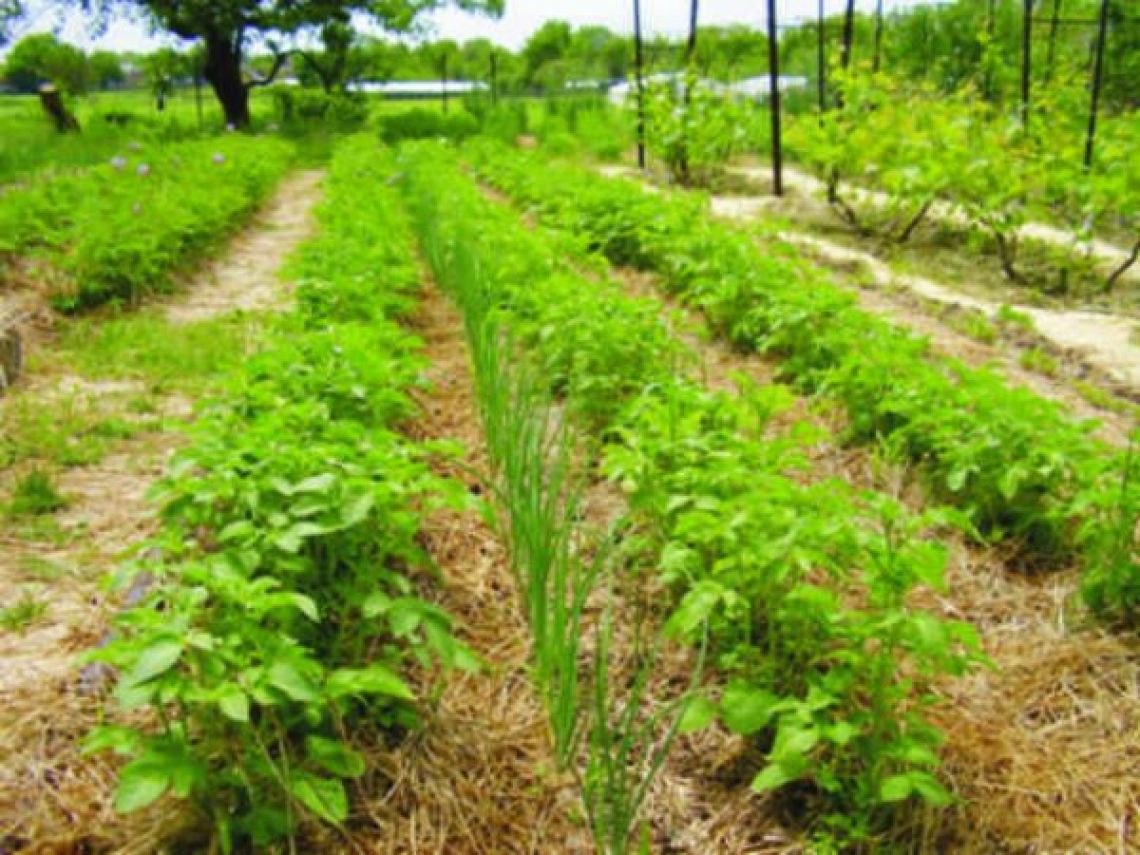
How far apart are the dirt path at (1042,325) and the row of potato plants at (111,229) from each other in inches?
157

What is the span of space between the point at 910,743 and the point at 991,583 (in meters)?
1.04

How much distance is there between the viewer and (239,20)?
17000mm

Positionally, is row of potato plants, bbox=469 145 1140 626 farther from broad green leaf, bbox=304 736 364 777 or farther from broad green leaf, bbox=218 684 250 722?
broad green leaf, bbox=218 684 250 722

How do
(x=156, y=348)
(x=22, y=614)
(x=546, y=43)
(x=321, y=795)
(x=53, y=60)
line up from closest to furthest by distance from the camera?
(x=321, y=795) < (x=22, y=614) < (x=156, y=348) < (x=53, y=60) < (x=546, y=43)

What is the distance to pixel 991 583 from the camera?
2357mm

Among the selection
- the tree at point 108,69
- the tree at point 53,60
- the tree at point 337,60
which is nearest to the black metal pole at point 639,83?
the tree at point 337,60

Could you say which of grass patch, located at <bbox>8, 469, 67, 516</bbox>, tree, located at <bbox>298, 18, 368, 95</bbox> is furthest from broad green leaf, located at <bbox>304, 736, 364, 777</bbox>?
tree, located at <bbox>298, 18, 368, 95</bbox>

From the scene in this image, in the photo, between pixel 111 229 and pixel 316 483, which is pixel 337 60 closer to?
pixel 111 229

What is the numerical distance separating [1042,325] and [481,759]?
3.77 m

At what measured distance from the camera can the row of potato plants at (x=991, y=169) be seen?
5.08 meters

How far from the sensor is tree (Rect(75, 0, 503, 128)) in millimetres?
16516

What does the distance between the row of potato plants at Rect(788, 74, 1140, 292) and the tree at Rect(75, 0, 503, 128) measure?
13248 millimetres

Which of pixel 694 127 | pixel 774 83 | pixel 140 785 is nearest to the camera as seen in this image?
pixel 140 785

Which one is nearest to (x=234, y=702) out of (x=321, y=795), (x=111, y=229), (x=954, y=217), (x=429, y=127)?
(x=321, y=795)
